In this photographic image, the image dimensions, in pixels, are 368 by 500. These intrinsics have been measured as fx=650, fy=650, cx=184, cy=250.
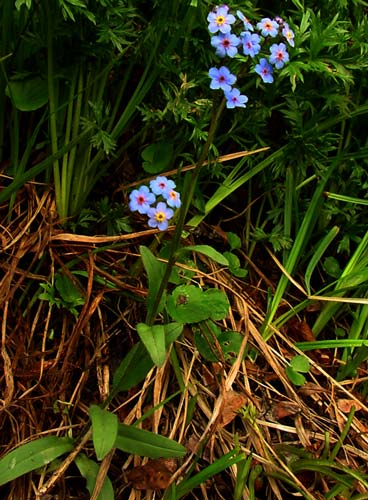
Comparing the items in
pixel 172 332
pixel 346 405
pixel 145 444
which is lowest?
pixel 346 405

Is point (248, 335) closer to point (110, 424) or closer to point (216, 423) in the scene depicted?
point (216, 423)

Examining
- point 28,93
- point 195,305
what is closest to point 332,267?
point 195,305

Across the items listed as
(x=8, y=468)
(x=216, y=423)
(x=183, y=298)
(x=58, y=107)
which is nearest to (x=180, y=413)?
(x=216, y=423)

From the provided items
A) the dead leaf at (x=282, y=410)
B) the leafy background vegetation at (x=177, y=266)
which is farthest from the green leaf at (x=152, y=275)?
the dead leaf at (x=282, y=410)

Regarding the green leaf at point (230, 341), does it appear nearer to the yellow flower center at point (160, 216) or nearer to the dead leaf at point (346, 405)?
the dead leaf at point (346, 405)

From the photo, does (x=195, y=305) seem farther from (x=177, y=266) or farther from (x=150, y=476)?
(x=150, y=476)

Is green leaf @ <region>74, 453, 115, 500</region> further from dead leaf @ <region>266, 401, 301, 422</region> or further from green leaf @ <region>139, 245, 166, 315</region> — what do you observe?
dead leaf @ <region>266, 401, 301, 422</region>

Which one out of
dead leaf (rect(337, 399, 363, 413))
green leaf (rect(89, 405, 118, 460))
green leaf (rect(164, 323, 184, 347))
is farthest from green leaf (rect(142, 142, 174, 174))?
dead leaf (rect(337, 399, 363, 413))
